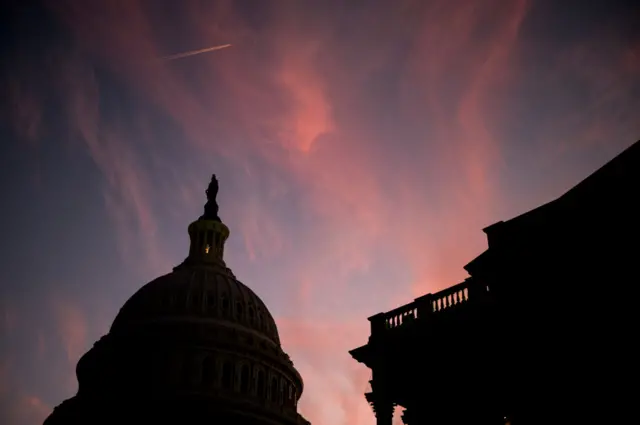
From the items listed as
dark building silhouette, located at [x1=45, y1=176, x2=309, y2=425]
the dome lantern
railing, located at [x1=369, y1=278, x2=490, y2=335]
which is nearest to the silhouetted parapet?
railing, located at [x1=369, y1=278, x2=490, y2=335]

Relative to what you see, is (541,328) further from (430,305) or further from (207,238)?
(207,238)

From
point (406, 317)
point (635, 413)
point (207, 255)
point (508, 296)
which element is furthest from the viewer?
point (207, 255)

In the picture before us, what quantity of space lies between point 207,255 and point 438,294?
2999 inches

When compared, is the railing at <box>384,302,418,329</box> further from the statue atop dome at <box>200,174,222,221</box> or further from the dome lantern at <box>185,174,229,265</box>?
the statue atop dome at <box>200,174,222,221</box>

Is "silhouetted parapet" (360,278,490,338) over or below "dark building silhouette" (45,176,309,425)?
below

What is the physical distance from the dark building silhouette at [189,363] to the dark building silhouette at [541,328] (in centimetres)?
4987

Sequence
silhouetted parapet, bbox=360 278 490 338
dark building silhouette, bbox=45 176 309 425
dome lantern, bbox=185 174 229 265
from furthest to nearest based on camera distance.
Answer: dome lantern, bbox=185 174 229 265 < dark building silhouette, bbox=45 176 309 425 < silhouetted parapet, bbox=360 278 490 338

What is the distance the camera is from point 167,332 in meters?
75.1

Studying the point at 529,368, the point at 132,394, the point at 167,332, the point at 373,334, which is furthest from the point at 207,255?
the point at 529,368

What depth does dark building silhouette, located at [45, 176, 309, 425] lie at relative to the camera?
65.8m

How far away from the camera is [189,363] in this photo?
7288cm

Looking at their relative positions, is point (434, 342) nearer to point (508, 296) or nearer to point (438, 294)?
point (438, 294)

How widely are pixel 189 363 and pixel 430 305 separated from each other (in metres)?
56.7

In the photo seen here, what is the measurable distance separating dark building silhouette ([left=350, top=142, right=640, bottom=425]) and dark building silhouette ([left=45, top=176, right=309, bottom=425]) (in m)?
49.9
